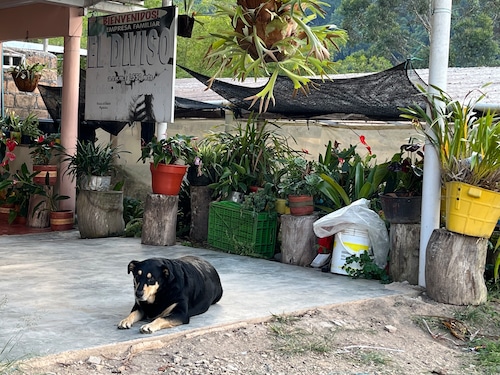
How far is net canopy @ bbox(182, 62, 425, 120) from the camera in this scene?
7.28 meters

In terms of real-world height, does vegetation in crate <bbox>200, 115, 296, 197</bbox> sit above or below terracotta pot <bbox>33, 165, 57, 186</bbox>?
above

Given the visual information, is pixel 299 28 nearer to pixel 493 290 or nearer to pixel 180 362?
pixel 180 362

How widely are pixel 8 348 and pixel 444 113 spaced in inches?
156

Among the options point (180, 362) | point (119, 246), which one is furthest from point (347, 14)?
point (180, 362)

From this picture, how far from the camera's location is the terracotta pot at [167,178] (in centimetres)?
832

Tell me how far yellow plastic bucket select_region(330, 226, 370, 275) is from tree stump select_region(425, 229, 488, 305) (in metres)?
1.01

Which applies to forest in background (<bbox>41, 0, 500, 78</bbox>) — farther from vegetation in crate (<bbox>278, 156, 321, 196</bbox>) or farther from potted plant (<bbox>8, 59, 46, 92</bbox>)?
vegetation in crate (<bbox>278, 156, 321, 196</bbox>)

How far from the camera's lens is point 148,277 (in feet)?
15.3

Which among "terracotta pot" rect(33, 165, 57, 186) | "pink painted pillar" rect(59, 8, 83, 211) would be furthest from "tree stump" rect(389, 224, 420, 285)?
"terracotta pot" rect(33, 165, 57, 186)

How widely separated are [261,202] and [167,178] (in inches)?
45.3

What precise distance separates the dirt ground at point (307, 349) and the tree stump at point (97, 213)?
13.5 ft

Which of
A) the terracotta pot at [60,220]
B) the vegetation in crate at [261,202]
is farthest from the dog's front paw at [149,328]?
the terracotta pot at [60,220]

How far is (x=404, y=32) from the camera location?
2327 cm

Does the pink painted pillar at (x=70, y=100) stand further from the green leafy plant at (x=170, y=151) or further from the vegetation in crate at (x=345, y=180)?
the vegetation in crate at (x=345, y=180)
